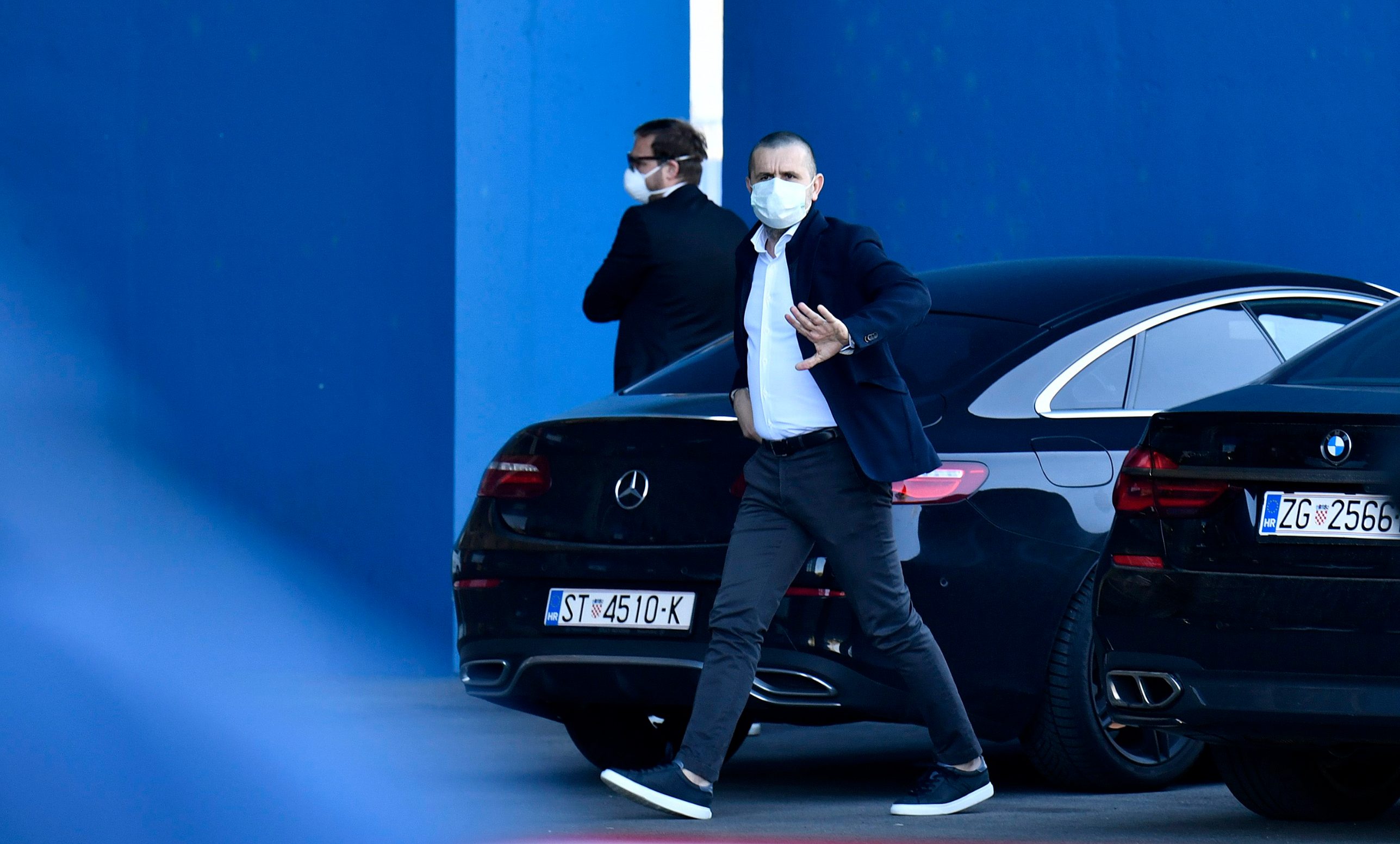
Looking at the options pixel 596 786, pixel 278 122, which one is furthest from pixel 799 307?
pixel 278 122

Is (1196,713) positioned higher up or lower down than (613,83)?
lower down

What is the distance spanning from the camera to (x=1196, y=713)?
4.85 m

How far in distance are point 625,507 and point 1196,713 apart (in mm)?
1677

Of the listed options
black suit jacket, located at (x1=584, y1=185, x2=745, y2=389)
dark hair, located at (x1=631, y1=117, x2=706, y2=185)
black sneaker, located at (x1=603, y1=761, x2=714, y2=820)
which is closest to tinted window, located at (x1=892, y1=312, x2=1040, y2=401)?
black sneaker, located at (x1=603, y1=761, x2=714, y2=820)

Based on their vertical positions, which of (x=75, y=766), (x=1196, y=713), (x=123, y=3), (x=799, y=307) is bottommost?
(x=75, y=766)

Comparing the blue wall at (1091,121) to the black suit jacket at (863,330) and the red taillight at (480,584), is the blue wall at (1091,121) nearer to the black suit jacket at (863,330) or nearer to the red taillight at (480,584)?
the black suit jacket at (863,330)

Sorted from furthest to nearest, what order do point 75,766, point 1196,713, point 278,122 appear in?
point 278,122
point 75,766
point 1196,713

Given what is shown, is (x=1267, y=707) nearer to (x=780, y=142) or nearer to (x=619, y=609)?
(x=619, y=609)

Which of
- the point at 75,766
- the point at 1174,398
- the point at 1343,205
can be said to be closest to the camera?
the point at 1174,398

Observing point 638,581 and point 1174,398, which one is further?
point 1174,398

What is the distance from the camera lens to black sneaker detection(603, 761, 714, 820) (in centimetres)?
548

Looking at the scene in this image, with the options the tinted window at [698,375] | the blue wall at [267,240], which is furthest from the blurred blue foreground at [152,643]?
the tinted window at [698,375]

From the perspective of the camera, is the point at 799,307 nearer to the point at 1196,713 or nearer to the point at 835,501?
the point at 835,501

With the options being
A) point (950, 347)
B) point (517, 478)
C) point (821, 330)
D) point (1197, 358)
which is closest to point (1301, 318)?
point (1197, 358)
